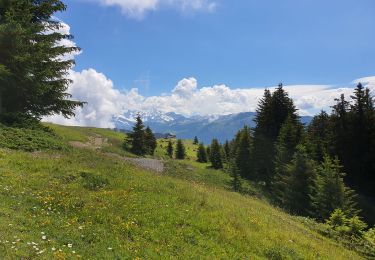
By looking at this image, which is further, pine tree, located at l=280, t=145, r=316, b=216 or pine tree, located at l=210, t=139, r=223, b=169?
pine tree, located at l=210, t=139, r=223, b=169

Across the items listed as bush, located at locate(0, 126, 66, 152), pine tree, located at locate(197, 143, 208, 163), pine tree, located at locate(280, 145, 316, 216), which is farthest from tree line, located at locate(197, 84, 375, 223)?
pine tree, located at locate(197, 143, 208, 163)

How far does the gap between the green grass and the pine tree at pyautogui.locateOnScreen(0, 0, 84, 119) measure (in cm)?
1327

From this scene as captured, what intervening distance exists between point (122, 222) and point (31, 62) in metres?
23.2

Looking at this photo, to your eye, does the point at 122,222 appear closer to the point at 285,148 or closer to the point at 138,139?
the point at 285,148

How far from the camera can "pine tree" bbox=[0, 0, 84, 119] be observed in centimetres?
3145

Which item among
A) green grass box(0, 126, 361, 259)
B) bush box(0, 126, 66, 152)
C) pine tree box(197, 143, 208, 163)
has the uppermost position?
bush box(0, 126, 66, 152)

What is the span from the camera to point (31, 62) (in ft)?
105

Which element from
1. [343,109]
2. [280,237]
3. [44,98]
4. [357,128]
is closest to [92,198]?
[280,237]

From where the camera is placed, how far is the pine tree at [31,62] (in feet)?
103

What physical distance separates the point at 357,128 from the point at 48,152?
4266 centimetres

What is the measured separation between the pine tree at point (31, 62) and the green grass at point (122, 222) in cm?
1327

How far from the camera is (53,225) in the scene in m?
13.0

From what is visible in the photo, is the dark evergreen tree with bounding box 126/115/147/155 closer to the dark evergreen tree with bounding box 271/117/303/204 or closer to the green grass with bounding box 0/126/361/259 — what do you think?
the dark evergreen tree with bounding box 271/117/303/204

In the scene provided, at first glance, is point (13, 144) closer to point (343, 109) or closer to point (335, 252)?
point (335, 252)
